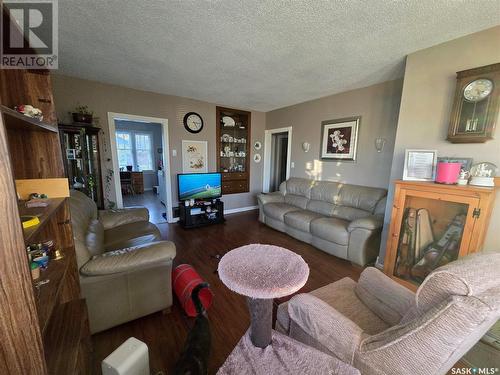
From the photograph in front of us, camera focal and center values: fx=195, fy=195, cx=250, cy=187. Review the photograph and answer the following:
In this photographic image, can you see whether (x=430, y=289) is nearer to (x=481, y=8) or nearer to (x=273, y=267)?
(x=273, y=267)

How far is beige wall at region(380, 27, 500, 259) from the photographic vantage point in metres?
1.61

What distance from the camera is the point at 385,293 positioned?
1176 millimetres

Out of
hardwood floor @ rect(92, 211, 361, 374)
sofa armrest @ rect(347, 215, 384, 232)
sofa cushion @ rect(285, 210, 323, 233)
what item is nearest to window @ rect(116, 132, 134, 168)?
hardwood floor @ rect(92, 211, 361, 374)

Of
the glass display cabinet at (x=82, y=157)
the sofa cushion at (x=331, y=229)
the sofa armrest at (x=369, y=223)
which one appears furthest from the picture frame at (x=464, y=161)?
the glass display cabinet at (x=82, y=157)

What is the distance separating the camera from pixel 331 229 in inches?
105

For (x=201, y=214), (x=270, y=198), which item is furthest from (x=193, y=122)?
(x=270, y=198)

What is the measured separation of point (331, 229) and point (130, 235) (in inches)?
98.8

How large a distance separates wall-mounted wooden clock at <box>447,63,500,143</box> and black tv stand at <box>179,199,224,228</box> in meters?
3.46

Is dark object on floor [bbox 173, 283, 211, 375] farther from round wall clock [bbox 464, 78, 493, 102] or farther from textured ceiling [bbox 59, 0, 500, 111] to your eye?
round wall clock [bbox 464, 78, 493, 102]

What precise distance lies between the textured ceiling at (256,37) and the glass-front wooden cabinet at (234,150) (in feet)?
5.34

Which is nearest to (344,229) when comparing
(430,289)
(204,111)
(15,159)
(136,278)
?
(430,289)

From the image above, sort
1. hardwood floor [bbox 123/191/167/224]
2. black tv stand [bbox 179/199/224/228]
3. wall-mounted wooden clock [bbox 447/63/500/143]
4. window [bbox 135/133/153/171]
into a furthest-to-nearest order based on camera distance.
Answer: window [bbox 135/133/153/171], hardwood floor [bbox 123/191/167/224], black tv stand [bbox 179/199/224/228], wall-mounted wooden clock [bbox 447/63/500/143]

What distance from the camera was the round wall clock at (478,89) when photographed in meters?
1.58

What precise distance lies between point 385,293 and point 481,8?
2.10 m
